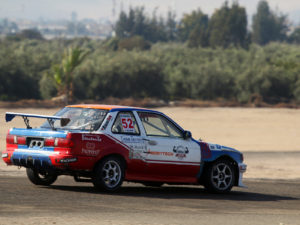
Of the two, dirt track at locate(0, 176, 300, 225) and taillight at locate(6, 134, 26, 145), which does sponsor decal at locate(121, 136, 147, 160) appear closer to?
dirt track at locate(0, 176, 300, 225)

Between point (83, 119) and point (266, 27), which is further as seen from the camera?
point (266, 27)

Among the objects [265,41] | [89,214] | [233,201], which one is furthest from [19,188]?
[265,41]

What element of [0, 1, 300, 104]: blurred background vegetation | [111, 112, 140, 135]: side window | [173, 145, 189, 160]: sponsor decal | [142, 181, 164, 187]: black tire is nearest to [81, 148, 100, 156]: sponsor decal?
[111, 112, 140, 135]: side window

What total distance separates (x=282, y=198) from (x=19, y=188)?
4.97m

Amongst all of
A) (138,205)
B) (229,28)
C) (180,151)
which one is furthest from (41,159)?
(229,28)

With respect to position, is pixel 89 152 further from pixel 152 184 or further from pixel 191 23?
pixel 191 23

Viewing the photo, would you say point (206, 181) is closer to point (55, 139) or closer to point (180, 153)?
point (180, 153)

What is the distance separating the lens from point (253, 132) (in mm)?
32500

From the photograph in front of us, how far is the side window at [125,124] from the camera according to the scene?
1227cm

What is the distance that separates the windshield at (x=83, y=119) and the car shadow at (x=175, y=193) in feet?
3.78

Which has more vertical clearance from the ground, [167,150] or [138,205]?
[167,150]

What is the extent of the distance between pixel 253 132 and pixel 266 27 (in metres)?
143

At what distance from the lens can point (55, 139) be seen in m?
11.7

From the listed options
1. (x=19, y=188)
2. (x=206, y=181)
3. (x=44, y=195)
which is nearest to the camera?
(x=44, y=195)
